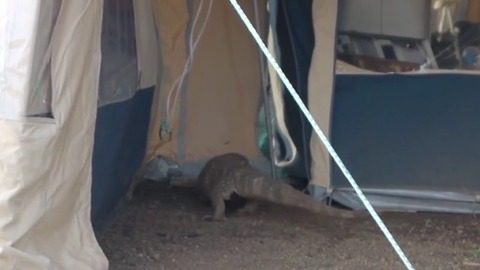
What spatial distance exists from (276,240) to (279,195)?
66cm

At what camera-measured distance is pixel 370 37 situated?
676 cm

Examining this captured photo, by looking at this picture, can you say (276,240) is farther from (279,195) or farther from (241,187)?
(241,187)

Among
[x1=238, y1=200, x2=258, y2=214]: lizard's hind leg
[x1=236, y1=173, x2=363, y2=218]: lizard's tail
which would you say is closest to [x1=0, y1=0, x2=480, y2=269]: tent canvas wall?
[x1=236, y1=173, x2=363, y2=218]: lizard's tail

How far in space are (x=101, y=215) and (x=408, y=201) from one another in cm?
204

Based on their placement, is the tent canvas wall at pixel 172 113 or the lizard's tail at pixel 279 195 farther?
the lizard's tail at pixel 279 195

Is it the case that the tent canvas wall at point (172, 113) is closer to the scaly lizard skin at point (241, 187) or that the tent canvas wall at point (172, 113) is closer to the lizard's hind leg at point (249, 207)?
the scaly lizard skin at point (241, 187)

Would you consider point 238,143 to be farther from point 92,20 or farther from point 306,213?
point 92,20

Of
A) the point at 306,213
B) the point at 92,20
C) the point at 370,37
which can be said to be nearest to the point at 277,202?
the point at 306,213

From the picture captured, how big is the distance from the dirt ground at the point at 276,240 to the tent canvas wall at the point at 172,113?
20cm

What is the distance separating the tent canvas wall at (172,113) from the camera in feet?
14.4

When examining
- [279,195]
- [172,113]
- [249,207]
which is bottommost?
[249,207]

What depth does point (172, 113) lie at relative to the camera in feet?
24.4

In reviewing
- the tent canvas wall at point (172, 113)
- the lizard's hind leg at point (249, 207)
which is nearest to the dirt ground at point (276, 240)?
the lizard's hind leg at point (249, 207)

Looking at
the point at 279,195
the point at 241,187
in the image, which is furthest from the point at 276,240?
→ the point at 241,187
